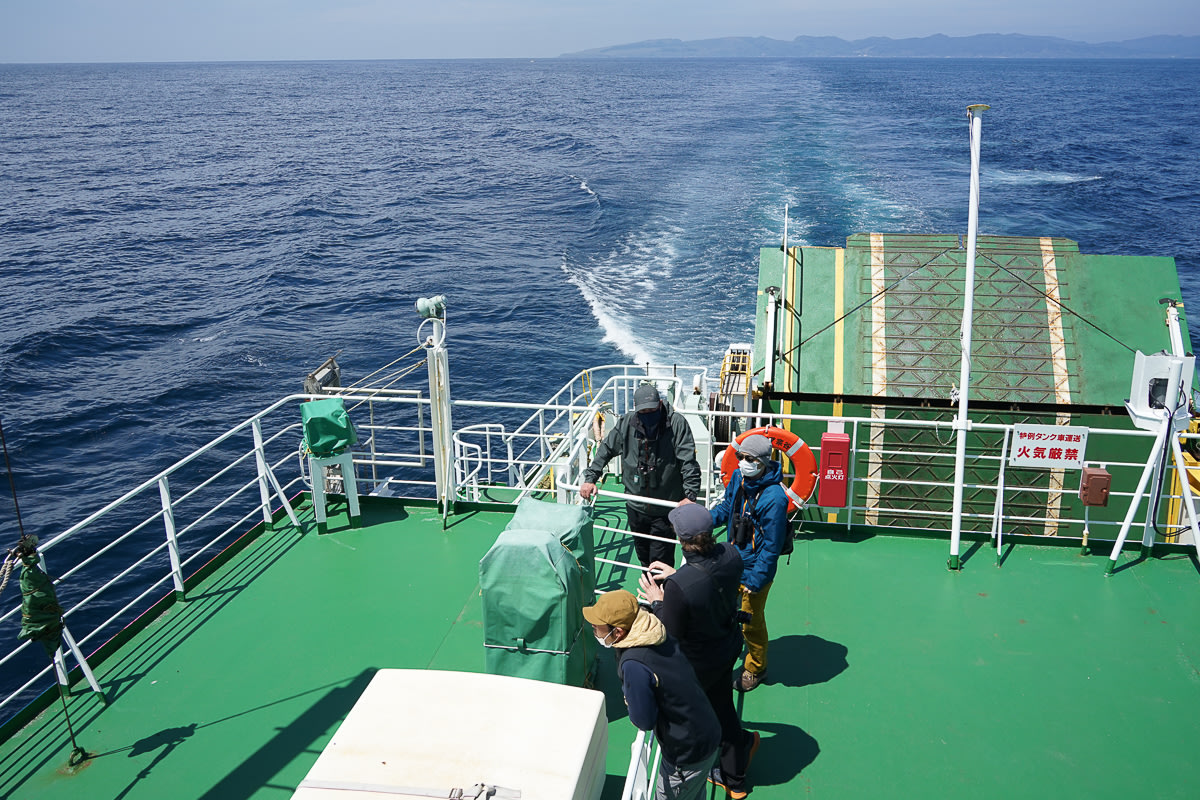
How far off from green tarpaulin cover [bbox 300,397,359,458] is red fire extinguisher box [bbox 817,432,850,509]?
160 inches

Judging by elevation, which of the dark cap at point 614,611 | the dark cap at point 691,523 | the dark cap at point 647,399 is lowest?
the dark cap at point 614,611

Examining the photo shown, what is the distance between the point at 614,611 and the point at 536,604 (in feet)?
5.21

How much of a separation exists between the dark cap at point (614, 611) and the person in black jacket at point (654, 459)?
217cm

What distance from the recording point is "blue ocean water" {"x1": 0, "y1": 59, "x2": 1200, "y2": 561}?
82.0ft

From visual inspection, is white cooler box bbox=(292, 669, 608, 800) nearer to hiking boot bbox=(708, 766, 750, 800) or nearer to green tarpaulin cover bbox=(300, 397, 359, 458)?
hiking boot bbox=(708, 766, 750, 800)

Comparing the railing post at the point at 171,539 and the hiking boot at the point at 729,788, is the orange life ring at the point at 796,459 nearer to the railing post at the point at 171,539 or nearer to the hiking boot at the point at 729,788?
the hiking boot at the point at 729,788

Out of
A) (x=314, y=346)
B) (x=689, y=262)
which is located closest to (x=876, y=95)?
(x=689, y=262)

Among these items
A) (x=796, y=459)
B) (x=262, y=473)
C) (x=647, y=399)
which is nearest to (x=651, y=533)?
(x=647, y=399)

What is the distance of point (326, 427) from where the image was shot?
7.58m

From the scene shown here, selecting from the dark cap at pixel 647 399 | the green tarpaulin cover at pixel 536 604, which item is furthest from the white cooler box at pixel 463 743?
the dark cap at pixel 647 399

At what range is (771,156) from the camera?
4694 cm

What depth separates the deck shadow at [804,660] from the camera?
230 inches

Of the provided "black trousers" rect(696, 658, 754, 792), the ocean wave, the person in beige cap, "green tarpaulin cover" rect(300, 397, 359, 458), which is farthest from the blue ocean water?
the person in beige cap

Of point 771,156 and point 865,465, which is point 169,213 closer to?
point 771,156
